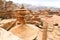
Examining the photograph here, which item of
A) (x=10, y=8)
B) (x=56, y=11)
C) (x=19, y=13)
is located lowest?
(x=56, y=11)

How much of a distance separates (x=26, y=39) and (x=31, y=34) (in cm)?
20

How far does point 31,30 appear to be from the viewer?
74.9 inches

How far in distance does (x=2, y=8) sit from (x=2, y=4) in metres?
0.33

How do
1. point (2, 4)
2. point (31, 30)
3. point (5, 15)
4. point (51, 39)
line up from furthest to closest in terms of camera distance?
point (2, 4), point (5, 15), point (51, 39), point (31, 30)

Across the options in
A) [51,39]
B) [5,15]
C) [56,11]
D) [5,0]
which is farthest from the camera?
[56,11]

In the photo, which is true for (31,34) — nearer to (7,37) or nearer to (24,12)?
(24,12)

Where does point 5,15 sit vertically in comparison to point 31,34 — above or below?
below

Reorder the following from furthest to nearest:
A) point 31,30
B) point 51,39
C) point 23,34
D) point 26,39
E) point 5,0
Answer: point 5,0 → point 51,39 → point 31,30 → point 23,34 → point 26,39

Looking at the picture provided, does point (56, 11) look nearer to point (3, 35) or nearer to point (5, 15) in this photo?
point (5, 15)

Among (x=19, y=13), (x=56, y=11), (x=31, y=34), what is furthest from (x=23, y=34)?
(x=56, y=11)

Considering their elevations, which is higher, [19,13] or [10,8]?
[19,13]

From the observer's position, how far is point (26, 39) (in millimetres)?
1611

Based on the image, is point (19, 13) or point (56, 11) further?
point (56, 11)

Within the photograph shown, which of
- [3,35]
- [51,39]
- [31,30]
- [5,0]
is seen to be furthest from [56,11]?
[3,35]
